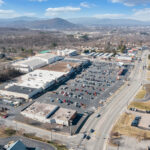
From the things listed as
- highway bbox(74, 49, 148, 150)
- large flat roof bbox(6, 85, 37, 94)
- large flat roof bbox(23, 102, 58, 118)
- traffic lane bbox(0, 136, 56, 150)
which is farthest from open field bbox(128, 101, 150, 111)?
large flat roof bbox(6, 85, 37, 94)

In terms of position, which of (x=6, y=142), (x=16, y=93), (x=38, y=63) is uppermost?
(x=38, y=63)

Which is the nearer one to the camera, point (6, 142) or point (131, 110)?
point (6, 142)

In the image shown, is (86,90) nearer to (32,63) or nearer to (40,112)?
(40,112)

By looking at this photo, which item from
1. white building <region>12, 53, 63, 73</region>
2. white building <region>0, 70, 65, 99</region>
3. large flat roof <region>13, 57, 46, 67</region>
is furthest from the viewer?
large flat roof <region>13, 57, 46, 67</region>

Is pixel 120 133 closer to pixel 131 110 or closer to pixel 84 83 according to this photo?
pixel 131 110

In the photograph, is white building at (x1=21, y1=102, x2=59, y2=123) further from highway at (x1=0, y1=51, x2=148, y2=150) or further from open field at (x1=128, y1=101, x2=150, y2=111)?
open field at (x1=128, y1=101, x2=150, y2=111)

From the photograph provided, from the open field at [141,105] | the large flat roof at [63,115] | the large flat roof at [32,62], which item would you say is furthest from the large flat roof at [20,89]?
the open field at [141,105]

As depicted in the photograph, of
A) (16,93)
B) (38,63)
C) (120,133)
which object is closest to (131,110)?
(120,133)
